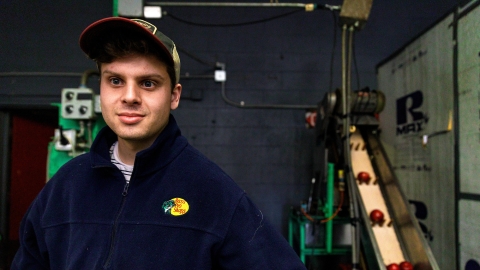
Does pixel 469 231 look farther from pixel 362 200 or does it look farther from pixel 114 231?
pixel 114 231

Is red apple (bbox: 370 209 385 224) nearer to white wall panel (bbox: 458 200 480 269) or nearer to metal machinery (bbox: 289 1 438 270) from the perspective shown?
metal machinery (bbox: 289 1 438 270)

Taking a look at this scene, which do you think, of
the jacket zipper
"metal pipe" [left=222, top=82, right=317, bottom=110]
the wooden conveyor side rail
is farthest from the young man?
"metal pipe" [left=222, top=82, right=317, bottom=110]

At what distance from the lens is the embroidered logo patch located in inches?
31.3

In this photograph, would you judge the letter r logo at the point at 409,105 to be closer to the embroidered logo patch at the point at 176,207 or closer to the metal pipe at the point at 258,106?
the metal pipe at the point at 258,106

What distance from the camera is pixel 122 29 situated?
790mm

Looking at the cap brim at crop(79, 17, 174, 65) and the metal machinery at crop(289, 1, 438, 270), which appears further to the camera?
the metal machinery at crop(289, 1, 438, 270)

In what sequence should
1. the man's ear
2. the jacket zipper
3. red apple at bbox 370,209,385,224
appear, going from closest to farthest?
the jacket zipper
the man's ear
red apple at bbox 370,209,385,224

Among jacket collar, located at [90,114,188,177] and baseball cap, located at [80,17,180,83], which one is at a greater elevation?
baseball cap, located at [80,17,180,83]

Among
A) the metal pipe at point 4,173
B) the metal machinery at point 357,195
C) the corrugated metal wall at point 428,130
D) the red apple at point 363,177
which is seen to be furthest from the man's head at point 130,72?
the metal pipe at point 4,173

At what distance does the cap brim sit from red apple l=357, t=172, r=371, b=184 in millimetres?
1954

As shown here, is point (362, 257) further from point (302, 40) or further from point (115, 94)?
point (302, 40)

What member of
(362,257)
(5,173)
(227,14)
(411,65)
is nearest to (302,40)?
(227,14)

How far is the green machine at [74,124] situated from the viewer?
2.12m

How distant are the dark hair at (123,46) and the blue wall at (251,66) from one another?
2546 millimetres
